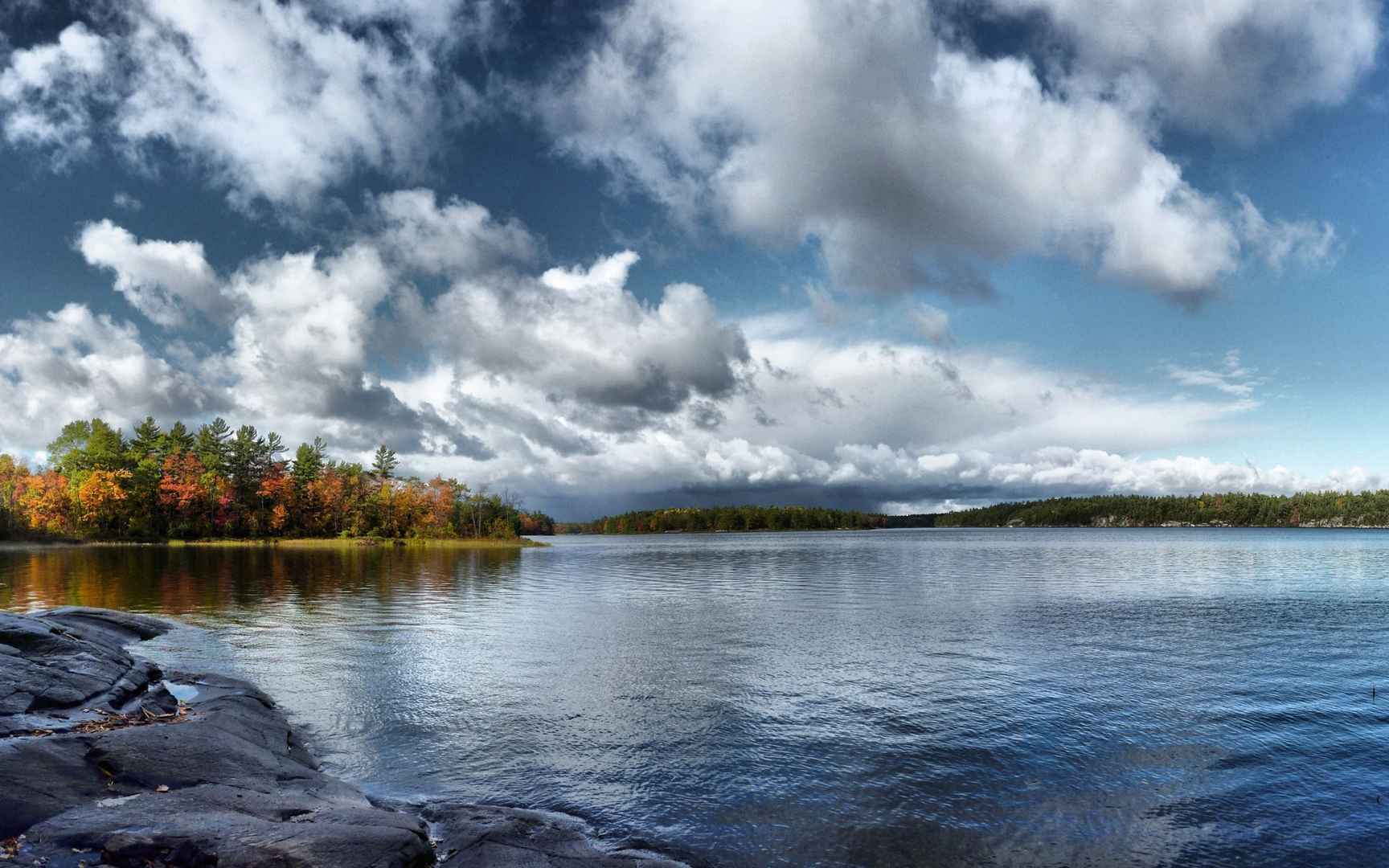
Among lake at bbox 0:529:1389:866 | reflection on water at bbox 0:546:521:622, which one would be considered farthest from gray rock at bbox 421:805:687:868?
reflection on water at bbox 0:546:521:622

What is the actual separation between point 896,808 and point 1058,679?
640 inches

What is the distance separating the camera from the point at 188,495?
171 meters

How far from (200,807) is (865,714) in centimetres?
1783

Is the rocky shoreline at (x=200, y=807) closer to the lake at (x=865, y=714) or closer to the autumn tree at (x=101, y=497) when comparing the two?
the lake at (x=865, y=714)

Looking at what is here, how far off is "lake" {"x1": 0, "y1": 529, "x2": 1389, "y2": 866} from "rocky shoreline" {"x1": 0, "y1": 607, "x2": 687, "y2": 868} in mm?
1709

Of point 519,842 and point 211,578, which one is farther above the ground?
point 519,842

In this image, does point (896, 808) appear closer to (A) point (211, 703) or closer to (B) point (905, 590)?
(A) point (211, 703)

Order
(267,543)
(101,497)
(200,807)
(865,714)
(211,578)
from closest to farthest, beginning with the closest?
(200,807) < (865,714) < (211,578) < (101,497) < (267,543)

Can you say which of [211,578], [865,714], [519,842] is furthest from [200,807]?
[211,578]

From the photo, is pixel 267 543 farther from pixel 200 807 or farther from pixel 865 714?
pixel 200 807

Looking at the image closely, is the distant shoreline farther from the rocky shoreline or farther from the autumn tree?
the rocky shoreline

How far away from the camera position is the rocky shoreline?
11062 mm

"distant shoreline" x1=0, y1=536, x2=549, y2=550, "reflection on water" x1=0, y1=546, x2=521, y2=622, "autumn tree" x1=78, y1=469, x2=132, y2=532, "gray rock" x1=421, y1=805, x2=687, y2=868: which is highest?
"autumn tree" x1=78, y1=469, x2=132, y2=532

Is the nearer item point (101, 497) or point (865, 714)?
point (865, 714)
